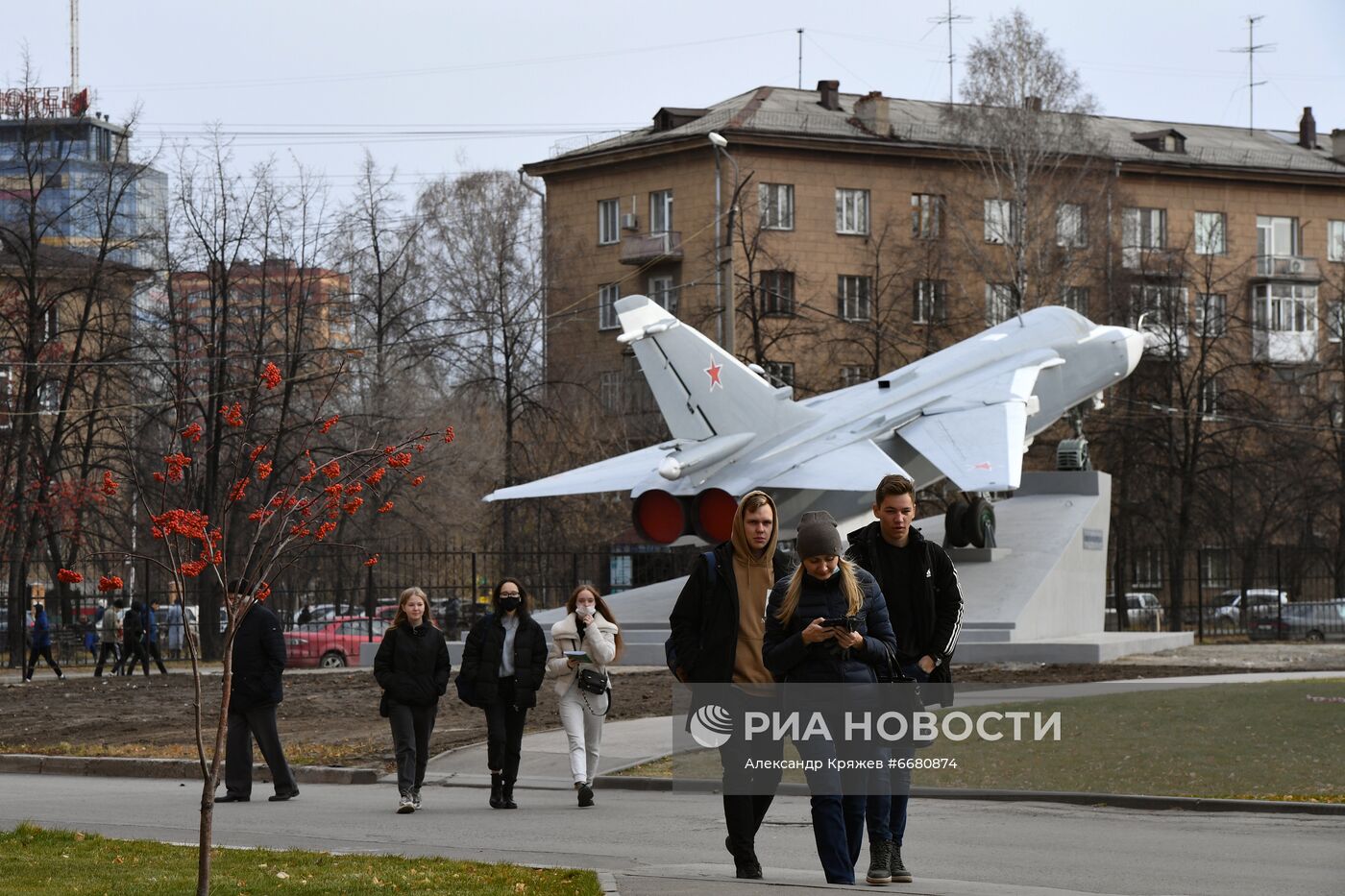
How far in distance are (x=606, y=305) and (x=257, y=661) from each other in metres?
47.1

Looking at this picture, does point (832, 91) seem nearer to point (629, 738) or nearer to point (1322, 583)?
point (1322, 583)

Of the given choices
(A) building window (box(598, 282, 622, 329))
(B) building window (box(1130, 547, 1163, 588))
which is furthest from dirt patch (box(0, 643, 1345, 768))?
(A) building window (box(598, 282, 622, 329))

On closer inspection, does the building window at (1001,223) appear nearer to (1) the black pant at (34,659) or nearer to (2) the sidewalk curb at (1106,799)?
(1) the black pant at (34,659)

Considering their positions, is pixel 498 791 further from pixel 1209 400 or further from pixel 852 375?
pixel 1209 400

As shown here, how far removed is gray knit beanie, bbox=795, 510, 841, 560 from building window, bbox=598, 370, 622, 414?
4916 centimetres

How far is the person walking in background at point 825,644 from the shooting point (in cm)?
807

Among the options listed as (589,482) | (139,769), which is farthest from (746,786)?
(589,482)

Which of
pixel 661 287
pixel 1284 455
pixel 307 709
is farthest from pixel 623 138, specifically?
pixel 307 709

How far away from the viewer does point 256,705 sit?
13.7 meters

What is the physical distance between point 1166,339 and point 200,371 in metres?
27.8

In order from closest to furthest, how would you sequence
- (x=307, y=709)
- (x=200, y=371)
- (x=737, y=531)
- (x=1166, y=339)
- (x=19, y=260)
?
(x=737, y=531), (x=307, y=709), (x=19, y=260), (x=200, y=371), (x=1166, y=339)

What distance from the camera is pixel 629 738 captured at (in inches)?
668

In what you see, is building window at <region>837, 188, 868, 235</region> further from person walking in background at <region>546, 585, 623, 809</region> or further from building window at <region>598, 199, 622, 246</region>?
person walking in background at <region>546, 585, 623, 809</region>

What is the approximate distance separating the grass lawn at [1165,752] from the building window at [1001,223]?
1233 inches
